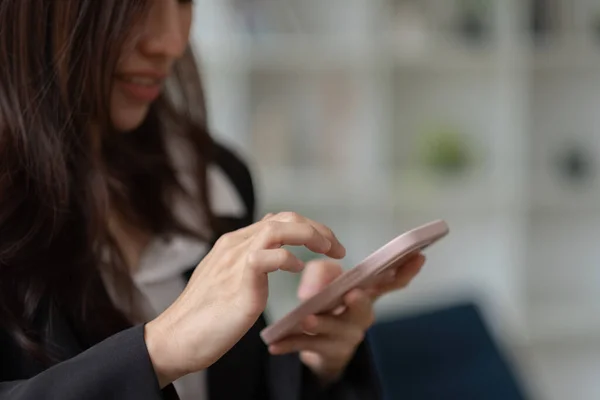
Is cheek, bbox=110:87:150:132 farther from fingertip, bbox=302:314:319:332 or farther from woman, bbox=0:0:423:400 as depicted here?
fingertip, bbox=302:314:319:332

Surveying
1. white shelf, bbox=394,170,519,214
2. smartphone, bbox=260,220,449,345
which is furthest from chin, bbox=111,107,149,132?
white shelf, bbox=394,170,519,214

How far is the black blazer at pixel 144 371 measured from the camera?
0.59 m

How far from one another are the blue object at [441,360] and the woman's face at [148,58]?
2.54 feet

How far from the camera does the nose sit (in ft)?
2.60

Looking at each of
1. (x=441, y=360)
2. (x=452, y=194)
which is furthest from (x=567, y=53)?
(x=441, y=360)

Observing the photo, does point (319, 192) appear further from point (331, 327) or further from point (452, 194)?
point (331, 327)

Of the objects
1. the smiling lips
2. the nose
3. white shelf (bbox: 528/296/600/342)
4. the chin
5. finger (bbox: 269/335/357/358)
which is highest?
the nose

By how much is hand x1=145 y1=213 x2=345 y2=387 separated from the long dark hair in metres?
0.20

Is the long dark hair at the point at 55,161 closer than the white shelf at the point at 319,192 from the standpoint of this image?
Yes

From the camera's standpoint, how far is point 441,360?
1.52m

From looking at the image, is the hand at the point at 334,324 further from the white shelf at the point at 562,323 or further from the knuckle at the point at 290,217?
the white shelf at the point at 562,323

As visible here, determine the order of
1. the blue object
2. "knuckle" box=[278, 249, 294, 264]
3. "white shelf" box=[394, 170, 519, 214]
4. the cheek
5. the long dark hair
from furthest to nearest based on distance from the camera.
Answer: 1. "white shelf" box=[394, 170, 519, 214]
2. the blue object
3. the cheek
4. the long dark hair
5. "knuckle" box=[278, 249, 294, 264]

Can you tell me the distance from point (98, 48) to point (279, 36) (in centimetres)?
176

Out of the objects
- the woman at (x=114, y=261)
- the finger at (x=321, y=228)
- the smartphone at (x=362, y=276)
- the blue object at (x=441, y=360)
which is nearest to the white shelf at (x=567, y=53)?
the blue object at (x=441, y=360)
